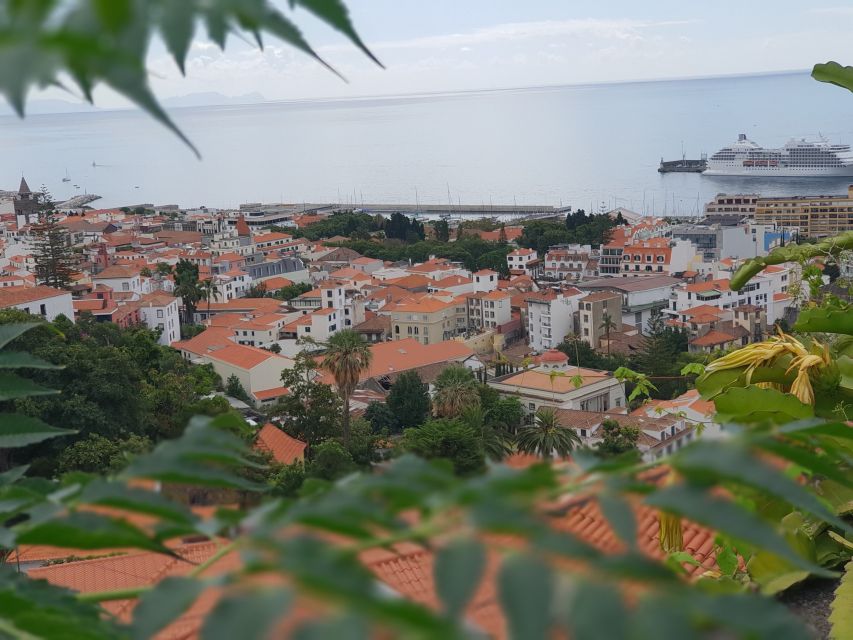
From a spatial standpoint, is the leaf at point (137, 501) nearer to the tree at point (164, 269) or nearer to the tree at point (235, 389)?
the tree at point (235, 389)

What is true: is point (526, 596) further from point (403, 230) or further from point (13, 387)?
point (403, 230)

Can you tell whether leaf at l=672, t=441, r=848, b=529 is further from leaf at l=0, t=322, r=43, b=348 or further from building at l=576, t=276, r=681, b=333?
building at l=576, t=276, r=681, b=333

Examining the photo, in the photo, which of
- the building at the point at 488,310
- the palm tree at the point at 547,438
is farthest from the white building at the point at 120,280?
the palm tree at the point at 547,438

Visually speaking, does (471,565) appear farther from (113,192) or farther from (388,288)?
(113,192)

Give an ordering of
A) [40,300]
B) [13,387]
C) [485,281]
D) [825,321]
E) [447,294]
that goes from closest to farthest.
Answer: [13,387] < [825,321] < [40,300] < [447,294] < [485,281]

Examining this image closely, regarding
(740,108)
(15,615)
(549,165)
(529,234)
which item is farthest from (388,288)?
(740,108)

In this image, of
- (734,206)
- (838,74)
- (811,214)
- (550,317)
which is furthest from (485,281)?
(838,74)
